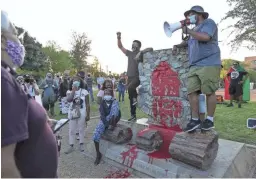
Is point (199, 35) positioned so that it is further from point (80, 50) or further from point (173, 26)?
point (80, 50)

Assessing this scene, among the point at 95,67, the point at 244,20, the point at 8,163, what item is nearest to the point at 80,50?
the point at 95,67

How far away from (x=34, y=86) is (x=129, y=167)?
3545 mm

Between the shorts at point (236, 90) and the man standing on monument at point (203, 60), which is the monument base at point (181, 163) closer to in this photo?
the man standing on monument at point (203, 60)

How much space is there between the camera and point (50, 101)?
26.5 ft

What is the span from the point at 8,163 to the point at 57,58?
43.7 metres

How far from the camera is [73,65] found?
1471 inches

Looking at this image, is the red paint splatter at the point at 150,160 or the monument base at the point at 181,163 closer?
the monument base at the point at 181,163

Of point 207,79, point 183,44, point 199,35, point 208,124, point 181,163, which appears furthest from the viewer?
point 183,44

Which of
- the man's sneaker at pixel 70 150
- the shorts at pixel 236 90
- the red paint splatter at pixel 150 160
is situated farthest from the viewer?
the shorts at pixel 236 90

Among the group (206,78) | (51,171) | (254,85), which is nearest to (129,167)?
(206,78)

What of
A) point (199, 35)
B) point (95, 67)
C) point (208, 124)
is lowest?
point (208, 124)

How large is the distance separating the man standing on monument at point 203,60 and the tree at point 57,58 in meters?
37.9

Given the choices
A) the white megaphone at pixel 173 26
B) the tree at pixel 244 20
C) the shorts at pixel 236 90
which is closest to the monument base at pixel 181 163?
the white megaphone at pixel 173 26

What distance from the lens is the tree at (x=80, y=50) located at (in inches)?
1394
